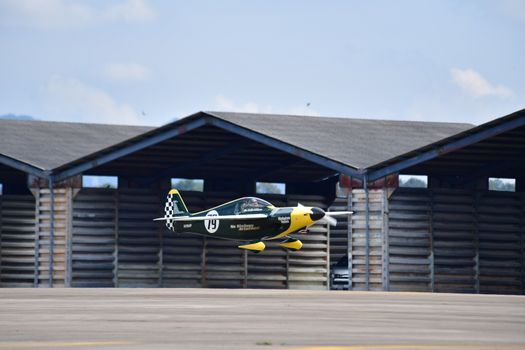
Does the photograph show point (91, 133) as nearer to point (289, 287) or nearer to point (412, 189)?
point (289, 287)

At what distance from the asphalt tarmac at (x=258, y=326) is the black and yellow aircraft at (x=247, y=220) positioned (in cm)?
1579

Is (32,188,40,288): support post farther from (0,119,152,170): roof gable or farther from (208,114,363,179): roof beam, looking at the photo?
(208,114,363,179): roof beam

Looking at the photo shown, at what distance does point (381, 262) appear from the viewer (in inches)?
1561

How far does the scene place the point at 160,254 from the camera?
45875 millimetres

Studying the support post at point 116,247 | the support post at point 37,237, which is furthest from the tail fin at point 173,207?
the support post at point 37,237

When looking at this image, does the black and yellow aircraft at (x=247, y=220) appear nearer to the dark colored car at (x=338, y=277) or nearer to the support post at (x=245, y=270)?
the support post at (x=245, y=270)

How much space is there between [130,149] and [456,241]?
1119 cm

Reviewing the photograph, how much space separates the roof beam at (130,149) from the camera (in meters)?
41.0

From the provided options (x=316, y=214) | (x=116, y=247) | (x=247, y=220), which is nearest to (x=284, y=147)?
(x=316, y=214)

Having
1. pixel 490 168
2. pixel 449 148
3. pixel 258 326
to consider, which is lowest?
pixel 258 326

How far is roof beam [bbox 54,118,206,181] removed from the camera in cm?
4103

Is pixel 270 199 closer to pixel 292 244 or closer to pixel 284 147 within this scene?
pixel 292 244

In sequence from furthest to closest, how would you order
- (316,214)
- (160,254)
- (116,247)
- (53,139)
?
(53,139) < (160,254) < (116,247) < (316,214)

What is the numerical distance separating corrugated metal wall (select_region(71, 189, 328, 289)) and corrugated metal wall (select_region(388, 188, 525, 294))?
7.32m
